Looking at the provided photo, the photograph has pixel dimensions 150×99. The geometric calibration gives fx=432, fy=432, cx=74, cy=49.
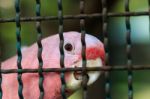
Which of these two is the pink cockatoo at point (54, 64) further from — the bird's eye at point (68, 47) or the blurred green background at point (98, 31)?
the blurred green background at point (98, 31)

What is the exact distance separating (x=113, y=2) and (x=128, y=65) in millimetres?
1753

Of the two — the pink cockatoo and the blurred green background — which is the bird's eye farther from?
the blurred green background

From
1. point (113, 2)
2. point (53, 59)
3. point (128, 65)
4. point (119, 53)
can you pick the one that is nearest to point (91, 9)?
point (113, 2)

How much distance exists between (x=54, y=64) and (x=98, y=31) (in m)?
1.12

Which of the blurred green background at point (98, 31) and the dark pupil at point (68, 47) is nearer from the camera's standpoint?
the dark pupil at point (68, 47)

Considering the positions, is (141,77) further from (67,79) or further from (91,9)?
(67,79)

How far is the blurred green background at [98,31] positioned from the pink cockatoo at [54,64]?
71 centimetres

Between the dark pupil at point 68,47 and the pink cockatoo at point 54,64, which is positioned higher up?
the dark pupil at point 68,47

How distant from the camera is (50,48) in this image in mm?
1281

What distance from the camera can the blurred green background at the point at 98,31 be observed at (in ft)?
7.73

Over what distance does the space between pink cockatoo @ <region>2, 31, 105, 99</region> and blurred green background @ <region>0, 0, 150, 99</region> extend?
0.71 meters

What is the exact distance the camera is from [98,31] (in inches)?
92.7

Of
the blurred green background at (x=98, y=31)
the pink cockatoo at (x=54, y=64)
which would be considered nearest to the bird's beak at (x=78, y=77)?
the pink cockatoo at (x=54, y=64)

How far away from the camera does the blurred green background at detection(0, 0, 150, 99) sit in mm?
2357
